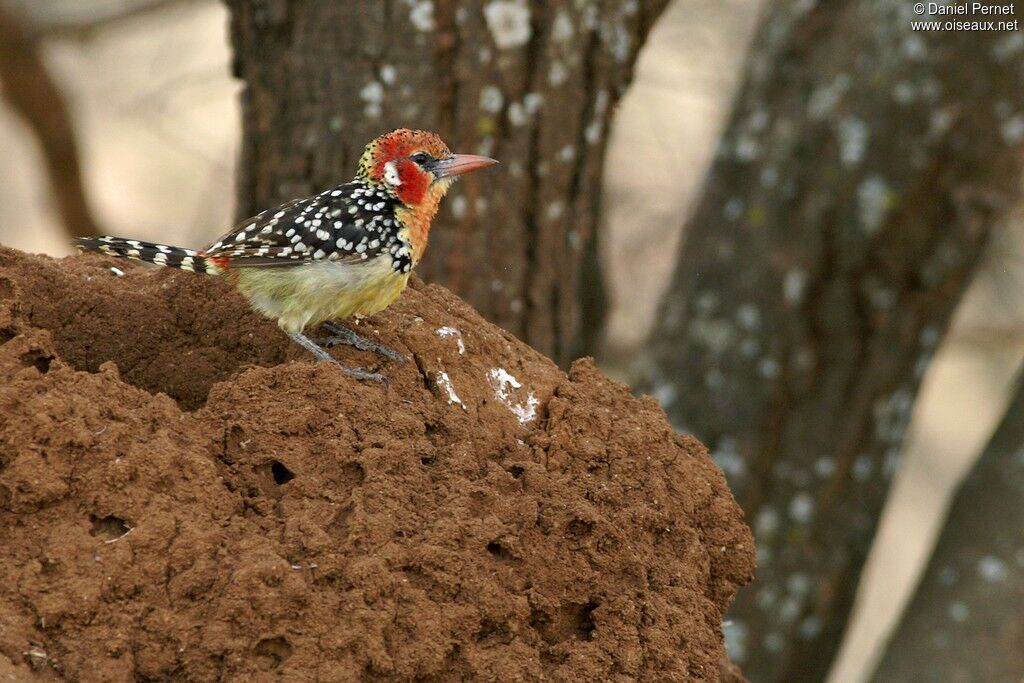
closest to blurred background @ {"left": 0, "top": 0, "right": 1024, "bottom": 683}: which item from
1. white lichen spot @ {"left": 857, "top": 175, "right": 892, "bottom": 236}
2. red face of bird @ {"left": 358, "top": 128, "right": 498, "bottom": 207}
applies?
white lichen spot @ {"left": 857, "top": 175, "right": 892, "bottom": 236}

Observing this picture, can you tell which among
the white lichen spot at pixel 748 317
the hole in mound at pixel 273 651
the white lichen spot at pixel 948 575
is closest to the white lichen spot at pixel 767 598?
the white lichen spot at pixel 948 575

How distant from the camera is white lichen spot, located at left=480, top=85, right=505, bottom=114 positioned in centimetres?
538

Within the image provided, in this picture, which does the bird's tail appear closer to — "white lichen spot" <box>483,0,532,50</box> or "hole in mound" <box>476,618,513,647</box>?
"hole in mound" <box>476,618,513,647</box>

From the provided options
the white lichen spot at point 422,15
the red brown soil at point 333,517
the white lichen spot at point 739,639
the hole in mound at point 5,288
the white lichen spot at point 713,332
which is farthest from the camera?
the white lichen spot at point 713,332

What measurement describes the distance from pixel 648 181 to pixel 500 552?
754 centimetres

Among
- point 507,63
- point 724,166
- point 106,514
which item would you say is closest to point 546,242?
point 507,63

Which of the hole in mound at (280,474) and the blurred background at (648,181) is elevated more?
the hole in mound at (280,474)

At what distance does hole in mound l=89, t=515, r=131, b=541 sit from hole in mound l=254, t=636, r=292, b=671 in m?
0.39

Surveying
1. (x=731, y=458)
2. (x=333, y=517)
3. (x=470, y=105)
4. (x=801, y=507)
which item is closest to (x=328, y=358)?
(x=333, y=517)

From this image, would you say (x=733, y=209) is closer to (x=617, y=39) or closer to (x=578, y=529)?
(x=617, y=39)

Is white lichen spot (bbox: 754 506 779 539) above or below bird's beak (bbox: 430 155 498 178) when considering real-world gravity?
below

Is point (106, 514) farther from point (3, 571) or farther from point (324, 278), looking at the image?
point (324, 278)

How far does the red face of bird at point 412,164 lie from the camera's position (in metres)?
4.49

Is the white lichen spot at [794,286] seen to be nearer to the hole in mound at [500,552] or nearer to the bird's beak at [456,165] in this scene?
the bird's beak at [456,165]
